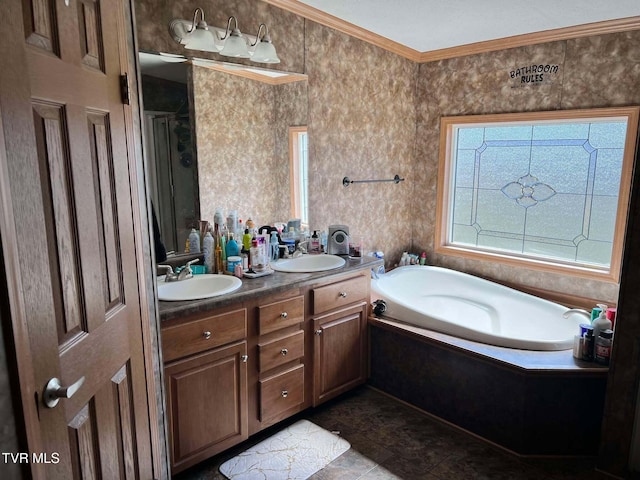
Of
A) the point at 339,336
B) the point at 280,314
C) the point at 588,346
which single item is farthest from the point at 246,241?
the point at 588,346

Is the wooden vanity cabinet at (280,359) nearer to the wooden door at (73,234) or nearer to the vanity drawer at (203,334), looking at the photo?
the vanity drawer at (203,334)

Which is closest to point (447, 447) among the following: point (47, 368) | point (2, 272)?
point (47, 368)

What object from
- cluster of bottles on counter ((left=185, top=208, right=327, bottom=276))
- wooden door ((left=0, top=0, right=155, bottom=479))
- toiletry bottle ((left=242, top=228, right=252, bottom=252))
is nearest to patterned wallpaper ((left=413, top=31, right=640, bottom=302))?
cluster of bottles on counter ((left=185, top=208, right=327, bottom=276))

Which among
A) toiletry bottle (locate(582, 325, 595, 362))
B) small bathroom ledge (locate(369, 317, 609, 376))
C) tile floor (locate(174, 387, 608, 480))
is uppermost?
toiletry bottle (locate(582, 325, 595, 362))

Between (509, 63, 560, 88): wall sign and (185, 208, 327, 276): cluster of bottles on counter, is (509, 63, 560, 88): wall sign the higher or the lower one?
the higher one

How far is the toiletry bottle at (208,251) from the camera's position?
252 centimetres

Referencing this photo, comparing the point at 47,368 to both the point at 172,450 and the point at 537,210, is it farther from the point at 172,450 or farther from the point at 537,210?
the point at 537,210

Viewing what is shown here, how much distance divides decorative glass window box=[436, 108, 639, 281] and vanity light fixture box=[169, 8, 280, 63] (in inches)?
69.4

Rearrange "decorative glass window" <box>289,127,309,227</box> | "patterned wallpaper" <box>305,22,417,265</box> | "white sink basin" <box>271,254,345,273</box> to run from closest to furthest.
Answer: "white sink basin" <box>271,254,345,273</box> < "decorative glass window" <box>289,127,309,227</box> < "patterned wallpaper" <box>305,22,417,265</box>

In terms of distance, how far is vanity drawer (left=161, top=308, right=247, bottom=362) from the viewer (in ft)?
6.60

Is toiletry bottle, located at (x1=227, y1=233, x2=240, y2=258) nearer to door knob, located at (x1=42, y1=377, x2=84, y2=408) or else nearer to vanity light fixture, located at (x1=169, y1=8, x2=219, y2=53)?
vanity light fixture, located at (x1=169, y1=8, x2=219, y2=53)

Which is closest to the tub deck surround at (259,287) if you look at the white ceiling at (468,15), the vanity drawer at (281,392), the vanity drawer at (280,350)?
the vanity drawer at (280,350)

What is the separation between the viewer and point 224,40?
2.53 m

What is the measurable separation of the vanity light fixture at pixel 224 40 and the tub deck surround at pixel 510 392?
6.05 ft
